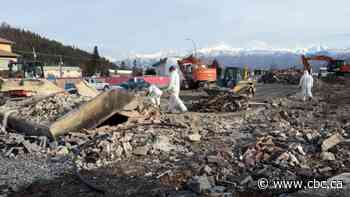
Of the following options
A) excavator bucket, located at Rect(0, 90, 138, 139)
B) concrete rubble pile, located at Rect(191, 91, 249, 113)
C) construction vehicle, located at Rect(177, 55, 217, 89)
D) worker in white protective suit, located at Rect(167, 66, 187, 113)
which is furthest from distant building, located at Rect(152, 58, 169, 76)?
excavator bucket, located at Rect(0, 90, 138, 139)

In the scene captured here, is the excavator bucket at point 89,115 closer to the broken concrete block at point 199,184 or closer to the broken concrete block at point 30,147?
the broken concrete block at point 30,147

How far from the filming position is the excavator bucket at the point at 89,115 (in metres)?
8.71

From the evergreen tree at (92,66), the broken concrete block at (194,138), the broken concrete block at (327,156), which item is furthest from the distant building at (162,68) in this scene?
the broken concrete block at (327,156)

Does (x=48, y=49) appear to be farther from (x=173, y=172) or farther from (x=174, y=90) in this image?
(x=173, y=172)

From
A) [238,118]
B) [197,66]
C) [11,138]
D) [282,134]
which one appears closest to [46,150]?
[11,138]

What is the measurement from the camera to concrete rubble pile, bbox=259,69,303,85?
37131 millimetres

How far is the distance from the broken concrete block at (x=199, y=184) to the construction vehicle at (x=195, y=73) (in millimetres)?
20977

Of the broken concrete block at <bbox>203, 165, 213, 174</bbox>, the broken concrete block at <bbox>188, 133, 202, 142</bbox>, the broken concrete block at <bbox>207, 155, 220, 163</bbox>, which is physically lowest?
the broken concrete block at <bbox>203, 165, 213, 174</bbox>

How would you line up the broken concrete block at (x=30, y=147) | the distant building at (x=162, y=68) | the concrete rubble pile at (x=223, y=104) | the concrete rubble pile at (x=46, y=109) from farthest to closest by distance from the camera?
the distant building at (x=162, y=68)
the concrete rubble pile at (x=223, y=104)
the concrete rubble pile at (x=46, y=109)
the broken concrete block at (x=30, y=147)

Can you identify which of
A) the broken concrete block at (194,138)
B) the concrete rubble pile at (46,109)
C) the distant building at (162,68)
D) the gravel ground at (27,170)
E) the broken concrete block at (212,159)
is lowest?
the gravel ground at (27,170)

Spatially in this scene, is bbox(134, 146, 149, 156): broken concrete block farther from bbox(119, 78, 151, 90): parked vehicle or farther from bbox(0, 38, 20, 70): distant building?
bbox(0, 38, 20, 70): distant building

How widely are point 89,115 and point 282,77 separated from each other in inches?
1291

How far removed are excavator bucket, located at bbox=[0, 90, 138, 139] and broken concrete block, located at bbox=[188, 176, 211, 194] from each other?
13.9 ft

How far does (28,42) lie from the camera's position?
291ft
